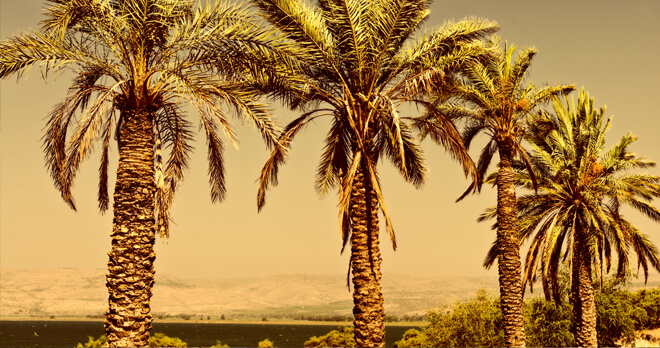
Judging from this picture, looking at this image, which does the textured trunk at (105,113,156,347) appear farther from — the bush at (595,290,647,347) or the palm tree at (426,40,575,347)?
the bush at (595,290,647,347)

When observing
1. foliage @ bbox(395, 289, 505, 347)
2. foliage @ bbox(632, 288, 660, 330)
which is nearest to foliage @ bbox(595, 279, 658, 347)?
foliage @ bbox(395, 289, 505, 347)

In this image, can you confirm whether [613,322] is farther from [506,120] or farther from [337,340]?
[337,340]

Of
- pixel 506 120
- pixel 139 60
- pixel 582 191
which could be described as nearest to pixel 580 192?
pixel 582 191

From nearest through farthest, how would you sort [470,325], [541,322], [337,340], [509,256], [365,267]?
[365,267] → [509,256] → [541,322] → [470,325] → [337,340]

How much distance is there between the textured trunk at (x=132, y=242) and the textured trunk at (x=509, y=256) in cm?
1395

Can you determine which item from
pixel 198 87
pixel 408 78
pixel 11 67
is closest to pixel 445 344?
pixel 408 78

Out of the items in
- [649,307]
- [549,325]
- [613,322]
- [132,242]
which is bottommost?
[549,325]

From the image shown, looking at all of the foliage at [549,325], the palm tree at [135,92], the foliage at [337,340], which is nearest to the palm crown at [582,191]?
the foliage at [549,325]

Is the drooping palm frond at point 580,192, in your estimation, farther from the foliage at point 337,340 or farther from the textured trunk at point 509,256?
the foliage at point 337,340

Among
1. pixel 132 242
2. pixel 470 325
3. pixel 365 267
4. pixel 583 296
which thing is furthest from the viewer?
pixel 470 325

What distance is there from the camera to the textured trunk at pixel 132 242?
11.8 metres

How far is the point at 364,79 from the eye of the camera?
16.6 metres

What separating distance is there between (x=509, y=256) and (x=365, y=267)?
8.79 m

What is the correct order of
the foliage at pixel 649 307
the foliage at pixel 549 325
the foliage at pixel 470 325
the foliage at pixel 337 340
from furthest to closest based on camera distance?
the foliage at pixel 337 340 → the foliage at pixel 649 307 → the foliage at pixel 470 325 → the foliage at pixel 549 325
